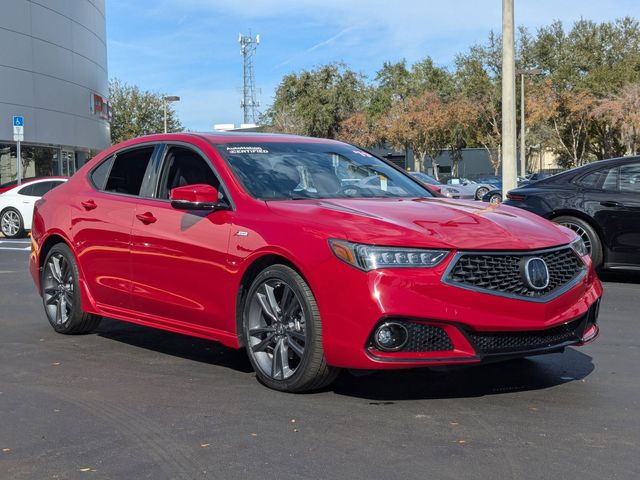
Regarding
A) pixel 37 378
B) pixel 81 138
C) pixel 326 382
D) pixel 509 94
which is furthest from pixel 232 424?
pixel 81 138

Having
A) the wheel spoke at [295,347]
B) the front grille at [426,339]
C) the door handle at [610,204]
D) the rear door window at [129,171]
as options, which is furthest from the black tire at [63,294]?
the door handle at [610,204]

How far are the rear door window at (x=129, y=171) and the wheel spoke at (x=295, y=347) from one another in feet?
6.57

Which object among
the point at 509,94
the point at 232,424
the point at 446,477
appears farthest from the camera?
the point at 509,94

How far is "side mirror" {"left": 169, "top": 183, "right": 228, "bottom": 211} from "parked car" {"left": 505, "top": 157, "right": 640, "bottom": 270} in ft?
18.2

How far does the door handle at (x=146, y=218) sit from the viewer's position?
5.89 meters

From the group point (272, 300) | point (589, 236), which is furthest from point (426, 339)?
point (589, 236)

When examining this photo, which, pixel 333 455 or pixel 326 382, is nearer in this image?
pixel 333 455

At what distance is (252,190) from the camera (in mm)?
5438

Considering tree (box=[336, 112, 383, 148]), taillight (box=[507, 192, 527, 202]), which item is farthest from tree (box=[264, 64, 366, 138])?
taillight (box=[507, 192, 527, 202])

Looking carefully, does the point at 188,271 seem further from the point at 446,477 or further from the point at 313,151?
the point at 446,477

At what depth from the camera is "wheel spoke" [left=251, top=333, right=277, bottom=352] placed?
5.06 meters

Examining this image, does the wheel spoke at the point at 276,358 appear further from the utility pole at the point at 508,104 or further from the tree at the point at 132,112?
the tree at the point at 132,112

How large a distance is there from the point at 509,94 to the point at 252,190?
13.6 m

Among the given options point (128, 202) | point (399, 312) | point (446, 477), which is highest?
point (128, 202)
